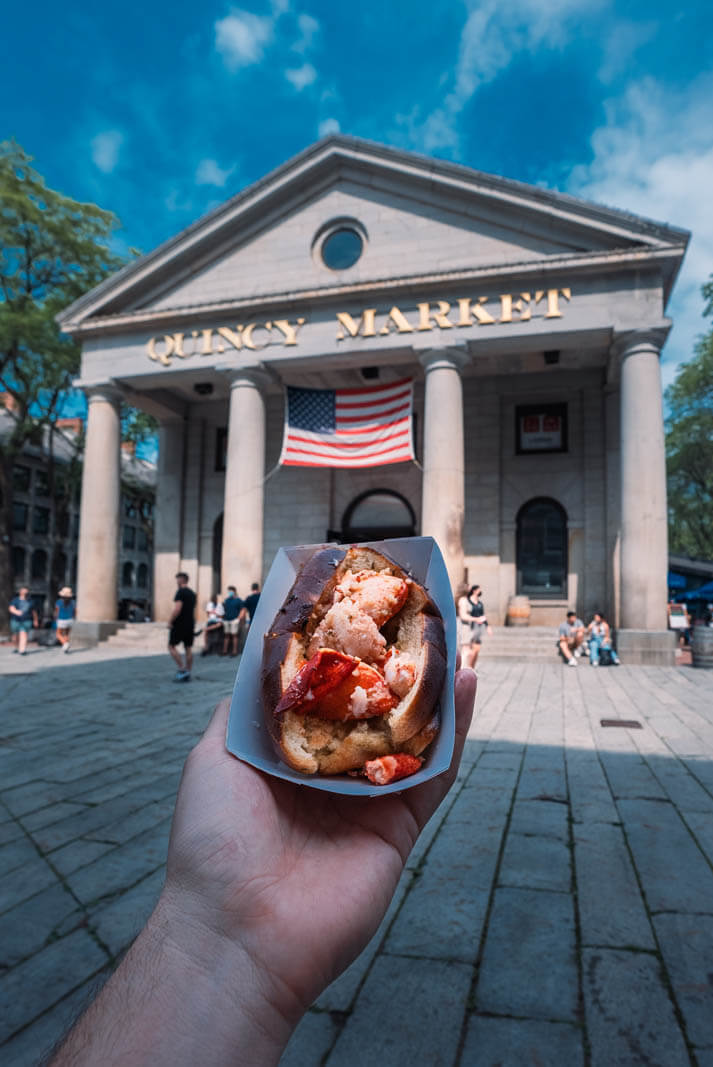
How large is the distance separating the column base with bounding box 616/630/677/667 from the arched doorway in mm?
8402

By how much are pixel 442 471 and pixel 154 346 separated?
402 inches

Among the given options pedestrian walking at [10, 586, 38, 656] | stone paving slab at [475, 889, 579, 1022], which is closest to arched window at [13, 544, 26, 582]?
pedestrian walking at [10, 586, 38, 656]

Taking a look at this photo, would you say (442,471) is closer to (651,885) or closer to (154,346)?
(154,346)

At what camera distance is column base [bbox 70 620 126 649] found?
66.4 ft

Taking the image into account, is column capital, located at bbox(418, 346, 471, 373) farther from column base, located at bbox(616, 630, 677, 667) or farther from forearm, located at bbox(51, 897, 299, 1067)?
forearm, located at bbox(51, 897, 299, 1067)

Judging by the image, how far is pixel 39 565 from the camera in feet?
174

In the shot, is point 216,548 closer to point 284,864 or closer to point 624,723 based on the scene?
point 624,723

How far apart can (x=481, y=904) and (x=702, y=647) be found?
13.7 meters

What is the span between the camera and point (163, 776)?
589 cm

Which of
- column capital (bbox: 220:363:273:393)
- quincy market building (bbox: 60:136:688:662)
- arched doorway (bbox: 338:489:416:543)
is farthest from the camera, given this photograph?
arched doorway (bbox: 338:489:416:543)

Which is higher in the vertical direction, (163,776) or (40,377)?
(40,377)

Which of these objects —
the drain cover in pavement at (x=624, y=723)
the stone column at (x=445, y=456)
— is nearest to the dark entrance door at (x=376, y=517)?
the stone column at (x=445, y=456)

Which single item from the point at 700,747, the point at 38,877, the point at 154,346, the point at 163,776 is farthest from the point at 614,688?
the point at 154,346

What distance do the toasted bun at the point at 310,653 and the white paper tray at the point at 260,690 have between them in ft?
0.12
